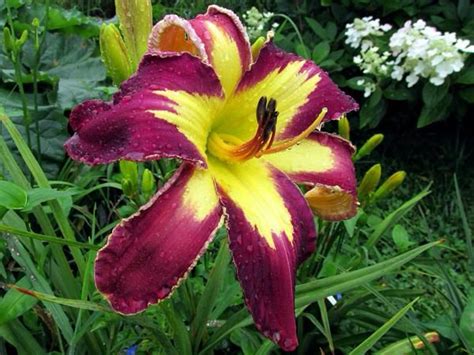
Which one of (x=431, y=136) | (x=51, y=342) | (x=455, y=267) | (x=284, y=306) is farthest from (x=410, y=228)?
(x=284, y=306)

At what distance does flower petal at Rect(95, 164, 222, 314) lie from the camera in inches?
28.6

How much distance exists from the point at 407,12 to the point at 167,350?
2.02 metres

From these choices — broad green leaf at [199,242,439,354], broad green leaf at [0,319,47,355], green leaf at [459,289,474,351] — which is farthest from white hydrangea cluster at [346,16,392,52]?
broad green leaf at [0,319,47,355]

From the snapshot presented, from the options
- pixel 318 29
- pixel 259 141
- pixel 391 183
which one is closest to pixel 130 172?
pixel 259 141

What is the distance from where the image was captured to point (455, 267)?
217 centimetres

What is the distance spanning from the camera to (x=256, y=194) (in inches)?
33.8

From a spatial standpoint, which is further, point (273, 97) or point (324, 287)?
point (324, 287)

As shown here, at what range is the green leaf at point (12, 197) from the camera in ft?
2.78

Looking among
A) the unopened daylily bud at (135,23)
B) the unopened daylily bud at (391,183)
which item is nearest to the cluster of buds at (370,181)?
the unopened daylily bud at (391,183)

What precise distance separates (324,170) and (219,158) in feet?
0.57

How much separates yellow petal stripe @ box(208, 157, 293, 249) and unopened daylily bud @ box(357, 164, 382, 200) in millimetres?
377

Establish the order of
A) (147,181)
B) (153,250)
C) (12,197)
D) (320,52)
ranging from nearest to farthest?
(153,250) → (12,197) → (147,181) → (320,52)

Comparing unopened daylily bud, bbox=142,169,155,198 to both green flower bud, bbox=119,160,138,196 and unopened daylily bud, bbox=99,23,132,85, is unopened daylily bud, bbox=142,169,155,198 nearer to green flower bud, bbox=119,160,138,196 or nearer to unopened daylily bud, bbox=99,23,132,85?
green flower bud, bbox=119,160,138,196

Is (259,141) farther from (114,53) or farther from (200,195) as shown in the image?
(114,53)
